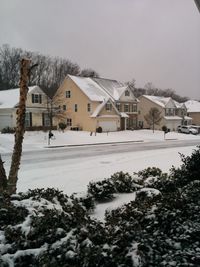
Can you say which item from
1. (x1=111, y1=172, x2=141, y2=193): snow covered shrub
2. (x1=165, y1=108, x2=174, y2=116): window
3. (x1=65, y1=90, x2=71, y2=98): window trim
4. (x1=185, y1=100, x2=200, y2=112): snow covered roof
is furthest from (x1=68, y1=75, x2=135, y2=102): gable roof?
(x1=111, y1=172, x2=141, y2=193): snow covered shrub

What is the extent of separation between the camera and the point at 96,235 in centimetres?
332

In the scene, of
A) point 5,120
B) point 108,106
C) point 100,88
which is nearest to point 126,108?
point 100,88

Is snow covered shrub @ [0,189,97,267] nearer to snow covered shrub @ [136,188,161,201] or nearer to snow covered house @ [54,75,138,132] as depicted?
snow covered shrub @ [136,188,161,201]

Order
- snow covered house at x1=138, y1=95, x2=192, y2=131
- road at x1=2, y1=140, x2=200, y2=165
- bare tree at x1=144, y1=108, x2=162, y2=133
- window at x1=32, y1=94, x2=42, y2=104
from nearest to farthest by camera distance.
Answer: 1. road at x1=2, y1=140, x2=200, y2=165
2. window at x1=32, y1=94, x2=42, y2=104
3. bare tree at x1=144, y1=108, x2=162, y2=133
4. snow covered house at x1=138, y1=95, x2=192, y2=131

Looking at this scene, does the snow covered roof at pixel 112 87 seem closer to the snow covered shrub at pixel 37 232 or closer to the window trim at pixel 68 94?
the window trim at pixel 68 94

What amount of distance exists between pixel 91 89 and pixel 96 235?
45174 mm

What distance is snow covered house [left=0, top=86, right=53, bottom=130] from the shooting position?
1483 inches

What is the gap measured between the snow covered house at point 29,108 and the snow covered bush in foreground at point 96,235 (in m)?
34.3

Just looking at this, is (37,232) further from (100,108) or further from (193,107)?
(193,107)

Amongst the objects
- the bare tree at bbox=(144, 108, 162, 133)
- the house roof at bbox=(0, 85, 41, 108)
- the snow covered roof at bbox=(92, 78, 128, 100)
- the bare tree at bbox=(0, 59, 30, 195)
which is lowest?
the bare tree at bbox=(0, 59, 30, 195)

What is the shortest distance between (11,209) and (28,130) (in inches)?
1291

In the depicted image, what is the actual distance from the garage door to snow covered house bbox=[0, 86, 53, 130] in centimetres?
792

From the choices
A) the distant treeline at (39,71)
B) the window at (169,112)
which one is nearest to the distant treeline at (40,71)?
the distant treeline at (39,71)

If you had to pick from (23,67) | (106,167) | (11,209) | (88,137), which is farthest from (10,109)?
(11,209)
